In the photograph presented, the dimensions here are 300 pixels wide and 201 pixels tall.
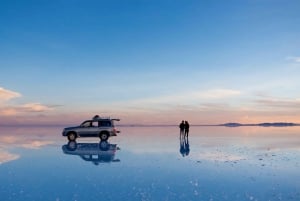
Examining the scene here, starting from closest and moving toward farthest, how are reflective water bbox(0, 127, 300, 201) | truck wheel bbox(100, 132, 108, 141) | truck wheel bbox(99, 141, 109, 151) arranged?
1. reflective water bbox(0, 127, 300, 201)
2. truck wheel bbox(99, 141, 109, 151)
3. truck wheel bbox(100, 132, 108, 141)

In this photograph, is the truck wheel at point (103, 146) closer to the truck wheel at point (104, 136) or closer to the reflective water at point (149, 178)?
the truck wheel at point (104, 136)

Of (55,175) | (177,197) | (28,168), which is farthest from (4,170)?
(177,197)

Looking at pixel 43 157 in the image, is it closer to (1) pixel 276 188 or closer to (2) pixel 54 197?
(2) pixel 54 197

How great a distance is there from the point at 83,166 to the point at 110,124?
17.1 metres

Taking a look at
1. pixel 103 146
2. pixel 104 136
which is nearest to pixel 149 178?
pixel 103 146

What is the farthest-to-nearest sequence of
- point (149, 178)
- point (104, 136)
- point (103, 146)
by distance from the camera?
1. point (104, 136)
2. point (103, 146)
3. point (149, 178)

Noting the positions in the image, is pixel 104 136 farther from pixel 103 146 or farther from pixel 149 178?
pixel 149 178

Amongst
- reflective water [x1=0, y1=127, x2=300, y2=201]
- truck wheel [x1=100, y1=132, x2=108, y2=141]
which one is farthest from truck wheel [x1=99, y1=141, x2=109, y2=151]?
reflective water [x1=0, y1=127, x2=300, y2=201]

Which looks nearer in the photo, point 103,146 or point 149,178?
point 149,178

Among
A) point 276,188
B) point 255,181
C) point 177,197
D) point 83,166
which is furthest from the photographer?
point 83,166

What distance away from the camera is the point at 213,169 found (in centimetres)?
1753

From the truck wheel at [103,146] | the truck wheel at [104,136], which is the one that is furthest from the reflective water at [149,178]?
the truck wheel at [104,136]

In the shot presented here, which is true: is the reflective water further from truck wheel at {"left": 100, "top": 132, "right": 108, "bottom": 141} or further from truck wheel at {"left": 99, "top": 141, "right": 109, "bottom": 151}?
truck wheel at {"left": 100, "top": 132, "right": 108, "bottom": 141}

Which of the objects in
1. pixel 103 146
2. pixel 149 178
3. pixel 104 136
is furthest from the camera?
pixel 104 136
